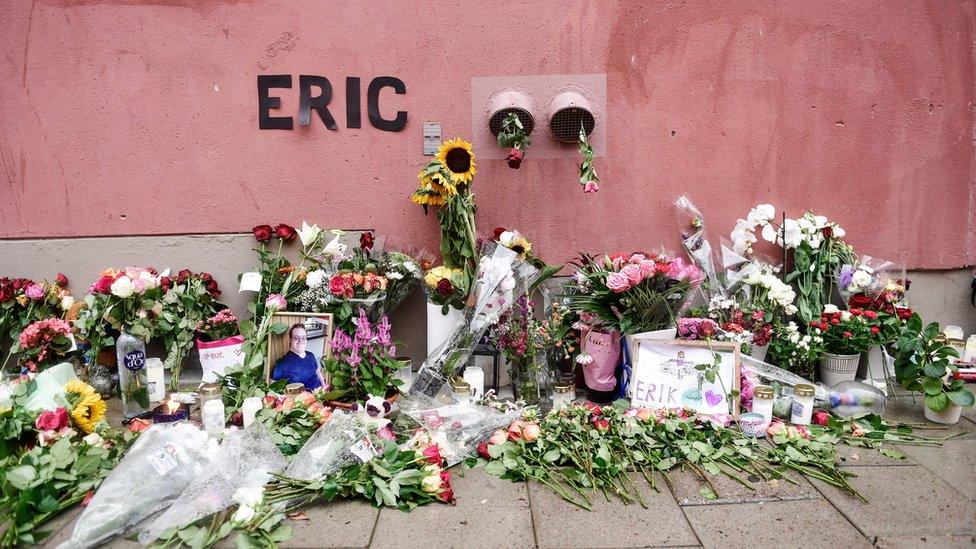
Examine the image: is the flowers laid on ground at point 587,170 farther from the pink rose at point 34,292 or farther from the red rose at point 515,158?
the pink rose at point 34,292

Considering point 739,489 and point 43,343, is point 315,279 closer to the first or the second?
point 43,343

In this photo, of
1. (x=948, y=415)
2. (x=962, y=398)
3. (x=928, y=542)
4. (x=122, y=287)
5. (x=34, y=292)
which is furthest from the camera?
(x=34, y=292)

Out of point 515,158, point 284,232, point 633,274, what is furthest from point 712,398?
point 284,232

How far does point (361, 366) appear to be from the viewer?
3568 mm

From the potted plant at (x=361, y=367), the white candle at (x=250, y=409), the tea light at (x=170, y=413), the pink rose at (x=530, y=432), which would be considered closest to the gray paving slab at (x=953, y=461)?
the pink rose at (x=530, y=432)

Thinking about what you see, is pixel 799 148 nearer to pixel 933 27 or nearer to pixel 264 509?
pixel 933 27

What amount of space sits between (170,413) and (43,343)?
128cm

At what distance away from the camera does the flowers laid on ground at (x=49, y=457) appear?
2.45 m

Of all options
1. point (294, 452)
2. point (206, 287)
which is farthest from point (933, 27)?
point (206, 287)

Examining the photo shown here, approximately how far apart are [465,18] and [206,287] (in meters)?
2.58

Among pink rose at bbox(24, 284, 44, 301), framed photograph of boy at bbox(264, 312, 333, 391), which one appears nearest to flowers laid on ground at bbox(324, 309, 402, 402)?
framed photograph of boy at bbox(264, 312, 333, 391)

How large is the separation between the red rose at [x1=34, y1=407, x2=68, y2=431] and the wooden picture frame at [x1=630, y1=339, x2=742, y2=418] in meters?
2.99

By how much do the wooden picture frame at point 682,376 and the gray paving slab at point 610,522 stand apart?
0.82 meters

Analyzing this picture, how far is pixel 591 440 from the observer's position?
3.15 m
